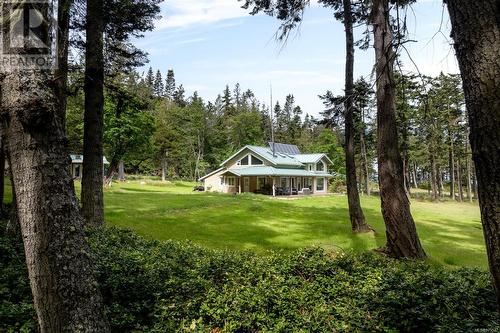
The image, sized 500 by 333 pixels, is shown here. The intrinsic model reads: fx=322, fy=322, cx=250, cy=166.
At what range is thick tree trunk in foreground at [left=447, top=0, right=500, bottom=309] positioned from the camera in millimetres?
1903

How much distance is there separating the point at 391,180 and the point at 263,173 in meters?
26.4

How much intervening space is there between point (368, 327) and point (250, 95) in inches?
3457

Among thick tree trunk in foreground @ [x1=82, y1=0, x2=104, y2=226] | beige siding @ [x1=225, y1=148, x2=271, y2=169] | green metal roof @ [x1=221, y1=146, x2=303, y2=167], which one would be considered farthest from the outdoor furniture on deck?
thick tree trunk in foreground @ [x1=82, y1=0, x2=104, y2=226]

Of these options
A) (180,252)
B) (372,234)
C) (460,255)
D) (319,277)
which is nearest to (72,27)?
(180,252)

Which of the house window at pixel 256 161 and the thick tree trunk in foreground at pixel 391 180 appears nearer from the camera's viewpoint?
→ the thick tree trunk in foreground at pixel 391 180

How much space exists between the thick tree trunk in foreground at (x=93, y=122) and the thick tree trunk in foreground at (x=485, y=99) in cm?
903

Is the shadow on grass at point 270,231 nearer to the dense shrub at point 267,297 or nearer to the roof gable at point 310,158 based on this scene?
the dense shrub at point 267,297

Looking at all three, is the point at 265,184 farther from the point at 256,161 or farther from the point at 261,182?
the point at 256,161

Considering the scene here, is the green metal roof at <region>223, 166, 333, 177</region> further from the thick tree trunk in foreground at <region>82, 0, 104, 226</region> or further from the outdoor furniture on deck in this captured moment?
the thick tree trunk in foreground at <region>82, 0, 104, 226</region>

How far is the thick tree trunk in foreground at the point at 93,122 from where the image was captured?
9008mm

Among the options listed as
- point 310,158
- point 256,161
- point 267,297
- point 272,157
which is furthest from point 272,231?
point 310,158

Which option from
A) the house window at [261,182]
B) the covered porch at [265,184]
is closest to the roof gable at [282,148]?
the house window at [261,182]

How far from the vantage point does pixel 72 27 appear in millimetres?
9445

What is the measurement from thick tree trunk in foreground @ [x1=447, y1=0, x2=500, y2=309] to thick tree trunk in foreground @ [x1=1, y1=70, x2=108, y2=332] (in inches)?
116
